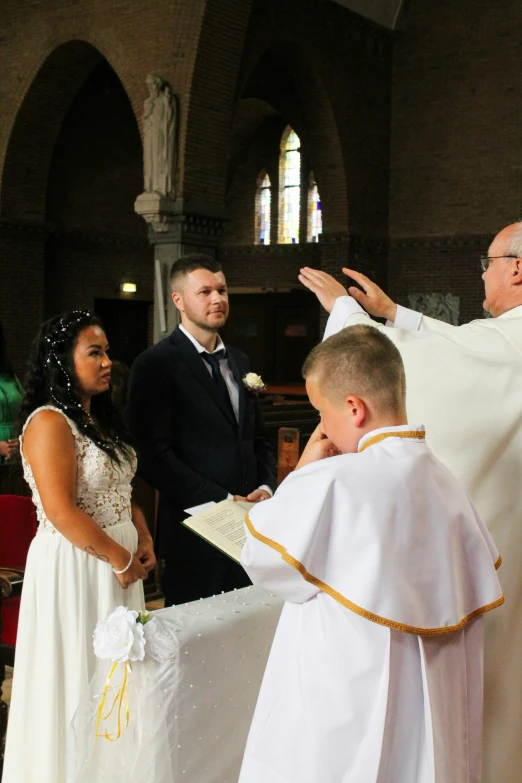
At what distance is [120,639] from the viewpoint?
2.16 metres

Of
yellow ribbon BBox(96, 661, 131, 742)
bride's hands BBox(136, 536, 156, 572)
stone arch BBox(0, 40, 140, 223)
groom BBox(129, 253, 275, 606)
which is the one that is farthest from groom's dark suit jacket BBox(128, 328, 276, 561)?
stone arch BBox(0, 40, 140, 223)

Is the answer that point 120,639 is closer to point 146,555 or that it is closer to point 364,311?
point 146,555

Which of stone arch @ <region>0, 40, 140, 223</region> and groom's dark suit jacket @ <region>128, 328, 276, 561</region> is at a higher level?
stone arch @ <region>0, 40, 140, 223</region>

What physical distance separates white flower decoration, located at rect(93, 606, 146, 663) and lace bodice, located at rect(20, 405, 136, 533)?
0.93 metres

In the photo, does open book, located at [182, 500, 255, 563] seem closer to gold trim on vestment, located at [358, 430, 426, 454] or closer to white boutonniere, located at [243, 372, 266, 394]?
white boutonniere, located at [243, 372, 266, 394]

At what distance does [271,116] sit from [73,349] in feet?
60.1

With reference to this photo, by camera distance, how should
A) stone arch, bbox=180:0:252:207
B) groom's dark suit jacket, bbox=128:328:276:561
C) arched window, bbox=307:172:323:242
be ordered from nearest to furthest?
groom's dark suit jacket, bbox=128:328:276:561 → stone arch, bbox=180:0:252:207 → arched window, bbox=307:172:323:242

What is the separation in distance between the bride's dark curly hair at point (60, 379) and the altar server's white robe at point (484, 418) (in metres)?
0.95

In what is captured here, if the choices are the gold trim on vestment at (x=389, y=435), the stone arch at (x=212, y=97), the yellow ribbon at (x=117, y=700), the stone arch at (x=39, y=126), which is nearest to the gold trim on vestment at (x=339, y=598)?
the gold trim on vestment at (x=389, y=435)

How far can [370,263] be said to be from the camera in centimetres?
1619

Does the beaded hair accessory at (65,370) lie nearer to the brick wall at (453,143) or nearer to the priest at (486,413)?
the priest at (486,413)

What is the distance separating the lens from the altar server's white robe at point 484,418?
271 centimetres

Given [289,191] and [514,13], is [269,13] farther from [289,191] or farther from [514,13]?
[289,191]

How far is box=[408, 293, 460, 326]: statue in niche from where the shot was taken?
16.2 metres
